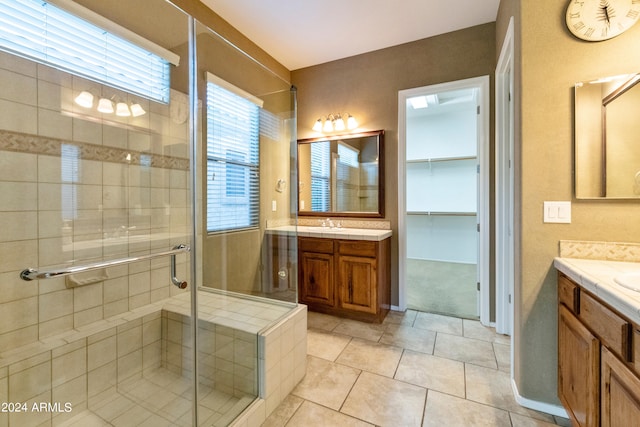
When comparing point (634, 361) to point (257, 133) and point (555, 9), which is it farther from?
point (257, 133)

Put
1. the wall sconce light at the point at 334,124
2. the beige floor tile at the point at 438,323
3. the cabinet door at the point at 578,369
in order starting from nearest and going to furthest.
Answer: the cabinet door at the point at 578,369 < the beige floor tile at the point at 438,323 < the wall sconce light at the point at 334,124

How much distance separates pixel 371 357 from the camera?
2135 mm

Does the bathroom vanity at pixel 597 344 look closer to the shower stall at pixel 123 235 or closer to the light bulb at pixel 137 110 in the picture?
the shower stall at pixel 123 235

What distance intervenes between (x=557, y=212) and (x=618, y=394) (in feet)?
2.93

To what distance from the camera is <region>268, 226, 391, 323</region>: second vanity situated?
8.73ft

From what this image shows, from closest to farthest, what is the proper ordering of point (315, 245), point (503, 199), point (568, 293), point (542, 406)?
point (568, 293) < point (542, 406) < point (503, 199) < point (315, 245)

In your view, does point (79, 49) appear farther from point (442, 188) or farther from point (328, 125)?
point (442, 188)

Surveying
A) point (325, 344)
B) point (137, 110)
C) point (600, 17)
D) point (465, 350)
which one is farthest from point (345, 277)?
point (600, 17)

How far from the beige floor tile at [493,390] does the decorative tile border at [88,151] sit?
2501 mm

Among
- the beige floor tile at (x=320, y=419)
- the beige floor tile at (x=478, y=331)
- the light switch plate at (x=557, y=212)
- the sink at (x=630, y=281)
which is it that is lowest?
the beige floor tile at (x=320, y=419)

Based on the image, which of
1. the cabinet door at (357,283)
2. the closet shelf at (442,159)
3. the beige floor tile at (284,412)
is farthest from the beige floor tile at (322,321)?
the closet shelf at (442,159)

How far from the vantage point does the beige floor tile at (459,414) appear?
4.87 ft

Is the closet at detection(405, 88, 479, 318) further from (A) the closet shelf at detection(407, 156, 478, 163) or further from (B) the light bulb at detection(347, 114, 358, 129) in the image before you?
(B) the light bulb at detection(347, 114, 358, 129)

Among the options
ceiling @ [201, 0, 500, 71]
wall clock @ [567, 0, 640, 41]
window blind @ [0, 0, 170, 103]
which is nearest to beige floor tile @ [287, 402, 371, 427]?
window blind @ [0, 0, 170, 103]
